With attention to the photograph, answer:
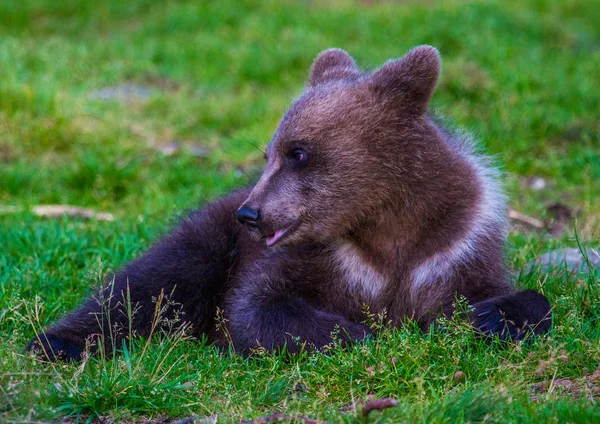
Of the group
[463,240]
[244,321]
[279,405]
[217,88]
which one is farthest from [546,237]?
[217,88]

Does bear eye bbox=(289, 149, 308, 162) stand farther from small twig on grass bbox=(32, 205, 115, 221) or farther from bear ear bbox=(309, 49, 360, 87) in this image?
small twig on grass bbox=(32, 205, 115, 221)

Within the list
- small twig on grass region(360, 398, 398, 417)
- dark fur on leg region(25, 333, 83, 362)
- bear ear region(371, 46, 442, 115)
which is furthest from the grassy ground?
bear ear region(371, 46, 442, 115)

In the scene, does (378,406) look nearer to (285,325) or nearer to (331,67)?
(285,325)

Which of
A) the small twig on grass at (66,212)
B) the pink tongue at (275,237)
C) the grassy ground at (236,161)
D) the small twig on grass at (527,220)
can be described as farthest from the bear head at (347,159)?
the small twig on grass at (66,212)

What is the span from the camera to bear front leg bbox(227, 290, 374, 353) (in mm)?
4543

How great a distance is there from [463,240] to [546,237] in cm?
244

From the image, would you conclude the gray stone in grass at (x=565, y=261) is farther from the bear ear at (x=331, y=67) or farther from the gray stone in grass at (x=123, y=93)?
the gray stone in grass at (x=123, y=93)

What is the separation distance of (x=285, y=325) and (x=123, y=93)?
7.73 meters

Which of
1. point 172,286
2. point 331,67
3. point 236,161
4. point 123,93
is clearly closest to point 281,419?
point 172,286

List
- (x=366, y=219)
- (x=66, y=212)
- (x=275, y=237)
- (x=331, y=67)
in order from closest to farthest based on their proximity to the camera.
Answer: (x=275, y=237) < (x=366, y=219) < (x=331, y=67) < (x=66, y=212)

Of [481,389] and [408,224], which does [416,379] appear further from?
[408,224]

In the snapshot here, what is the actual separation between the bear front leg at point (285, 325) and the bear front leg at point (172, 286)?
0.39m

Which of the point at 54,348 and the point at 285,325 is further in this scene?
the point at 54,348

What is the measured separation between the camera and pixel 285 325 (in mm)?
4633
